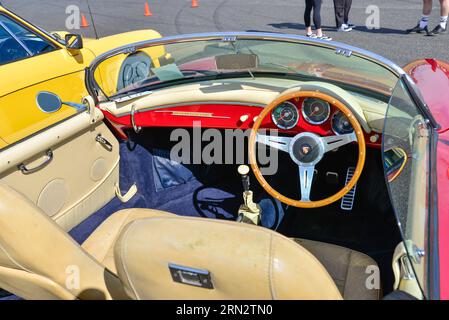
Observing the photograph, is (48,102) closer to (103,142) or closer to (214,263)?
(103,142)

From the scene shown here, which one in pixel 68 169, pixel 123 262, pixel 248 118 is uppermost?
pixel 248 118

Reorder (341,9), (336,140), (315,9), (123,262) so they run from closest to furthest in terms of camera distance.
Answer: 1. (123,262)
2. (336,140)
3. (315,9)
4. (341,9)

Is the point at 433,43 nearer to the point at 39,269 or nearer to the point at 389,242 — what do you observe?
the point at 389,242

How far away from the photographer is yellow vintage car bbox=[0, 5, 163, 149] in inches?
130

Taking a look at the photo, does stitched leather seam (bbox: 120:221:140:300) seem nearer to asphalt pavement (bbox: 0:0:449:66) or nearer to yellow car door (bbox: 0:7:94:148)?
yellow car door (bbox: 0:7:94:148)

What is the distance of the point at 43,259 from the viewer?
1946 millimetres

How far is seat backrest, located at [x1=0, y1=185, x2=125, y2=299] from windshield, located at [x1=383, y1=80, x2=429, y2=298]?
3.96 feet

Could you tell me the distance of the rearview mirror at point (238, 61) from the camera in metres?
2.79

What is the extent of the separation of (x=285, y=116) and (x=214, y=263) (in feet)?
5.19

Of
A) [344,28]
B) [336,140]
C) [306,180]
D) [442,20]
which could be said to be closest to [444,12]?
[442,20]

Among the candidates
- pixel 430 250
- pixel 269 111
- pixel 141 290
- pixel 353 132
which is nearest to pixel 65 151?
pixel 269 111

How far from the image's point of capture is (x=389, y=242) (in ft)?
8.79

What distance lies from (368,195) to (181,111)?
4.66 ft

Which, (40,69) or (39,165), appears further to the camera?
(40,69)
